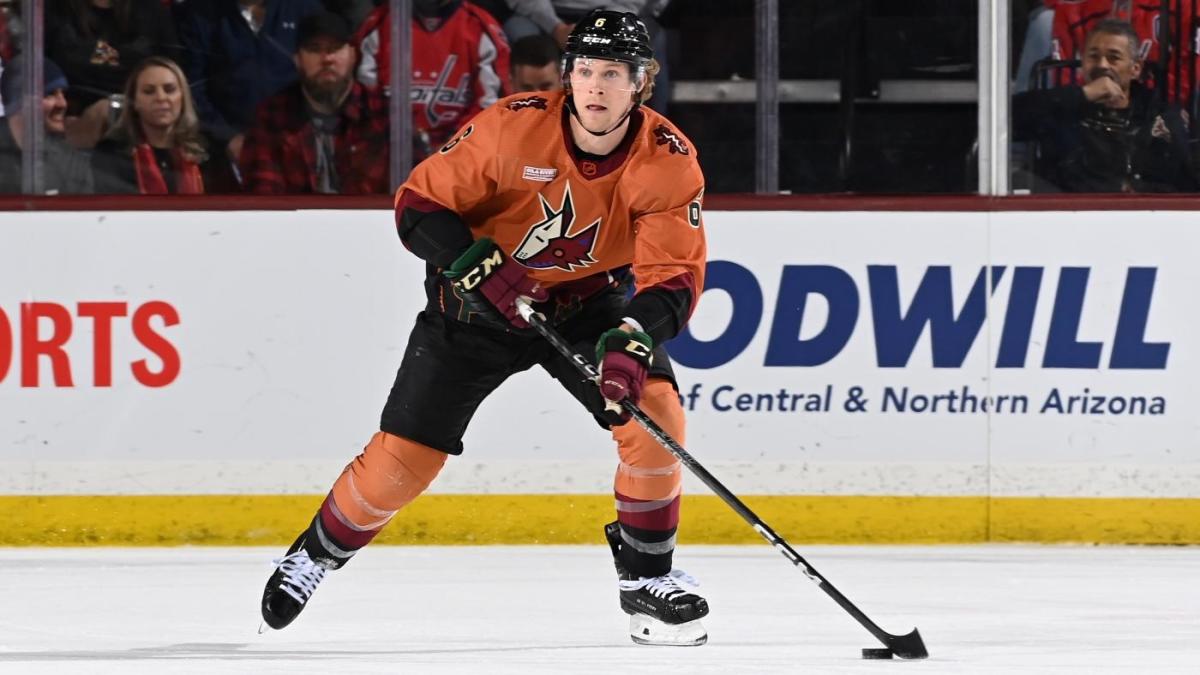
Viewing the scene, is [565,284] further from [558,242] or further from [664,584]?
[664,584]

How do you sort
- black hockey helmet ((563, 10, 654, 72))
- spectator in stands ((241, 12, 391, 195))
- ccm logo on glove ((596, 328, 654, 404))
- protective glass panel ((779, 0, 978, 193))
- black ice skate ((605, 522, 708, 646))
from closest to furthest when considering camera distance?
ccm logo on glove ((596, 328, 654, 404))
black hockey helmet ((563, 10, 654, 72))
black ice skate ((605, 522, 708, 646))
protective glass panel ((779, 0, 978, 193))
spectator in stands ((241, 12, 391, 195))

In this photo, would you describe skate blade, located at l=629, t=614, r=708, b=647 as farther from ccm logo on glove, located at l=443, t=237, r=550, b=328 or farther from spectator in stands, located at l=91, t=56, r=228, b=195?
spectator in stands, located at l=91, t=56, r=228, b=195

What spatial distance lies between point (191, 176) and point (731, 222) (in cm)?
136

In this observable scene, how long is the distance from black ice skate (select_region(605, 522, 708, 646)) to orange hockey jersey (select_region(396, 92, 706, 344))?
0.47m

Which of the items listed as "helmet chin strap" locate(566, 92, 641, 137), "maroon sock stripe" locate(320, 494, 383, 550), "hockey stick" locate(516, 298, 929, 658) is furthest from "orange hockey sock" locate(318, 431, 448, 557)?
"helmet chin strap" locate(566, 92, 641, 137)

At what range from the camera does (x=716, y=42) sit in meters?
5.28

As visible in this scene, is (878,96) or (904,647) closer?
(904,647)

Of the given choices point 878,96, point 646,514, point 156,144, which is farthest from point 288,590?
point 878,96

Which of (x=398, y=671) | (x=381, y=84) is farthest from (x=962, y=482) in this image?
(x=398, y=671)

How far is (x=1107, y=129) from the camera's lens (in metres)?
5.27

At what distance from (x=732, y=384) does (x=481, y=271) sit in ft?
5.68

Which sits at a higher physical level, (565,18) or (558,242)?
(565,18)

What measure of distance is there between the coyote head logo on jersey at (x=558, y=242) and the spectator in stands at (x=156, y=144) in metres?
1.79

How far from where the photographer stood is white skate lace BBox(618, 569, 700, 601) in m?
3.71
